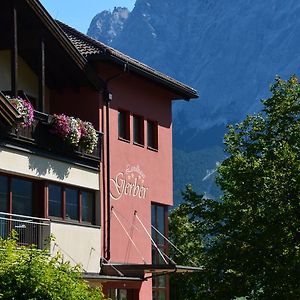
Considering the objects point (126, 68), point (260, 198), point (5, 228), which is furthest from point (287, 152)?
point (5, 228)

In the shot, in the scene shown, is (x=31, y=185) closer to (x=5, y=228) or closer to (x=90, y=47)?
(x=5, y=228)

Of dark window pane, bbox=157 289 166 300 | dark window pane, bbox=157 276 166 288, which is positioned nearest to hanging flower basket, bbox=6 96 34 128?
dark window pane, bbox=157 276 166 288

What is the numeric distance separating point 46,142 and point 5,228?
303 centimetres

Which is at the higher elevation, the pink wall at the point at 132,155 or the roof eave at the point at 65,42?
the roof eave at the point at 65,42

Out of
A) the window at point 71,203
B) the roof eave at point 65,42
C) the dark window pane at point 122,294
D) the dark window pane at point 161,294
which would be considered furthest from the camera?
the dark window pane at point 161,294

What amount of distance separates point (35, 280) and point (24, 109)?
9.26 m

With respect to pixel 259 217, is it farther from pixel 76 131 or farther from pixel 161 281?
pixel 161 281

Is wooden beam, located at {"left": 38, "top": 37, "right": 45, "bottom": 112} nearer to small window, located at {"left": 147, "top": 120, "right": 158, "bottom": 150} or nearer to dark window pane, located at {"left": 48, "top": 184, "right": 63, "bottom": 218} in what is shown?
dark window pane, located at {"left": 48, "top": 184, "right": 63, "bottom": 218}

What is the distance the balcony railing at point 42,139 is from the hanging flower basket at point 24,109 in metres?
0.18

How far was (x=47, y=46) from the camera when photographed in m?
26.6

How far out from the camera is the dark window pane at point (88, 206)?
27.2 metres

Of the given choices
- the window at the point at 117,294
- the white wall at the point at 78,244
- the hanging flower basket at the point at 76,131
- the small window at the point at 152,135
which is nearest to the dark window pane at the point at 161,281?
the window at the point at 117,294

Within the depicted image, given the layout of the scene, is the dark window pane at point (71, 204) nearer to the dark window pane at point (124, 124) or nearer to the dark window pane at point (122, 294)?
the dark window pane at point (124, 124)

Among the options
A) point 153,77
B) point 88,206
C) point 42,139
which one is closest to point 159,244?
point 88,206
